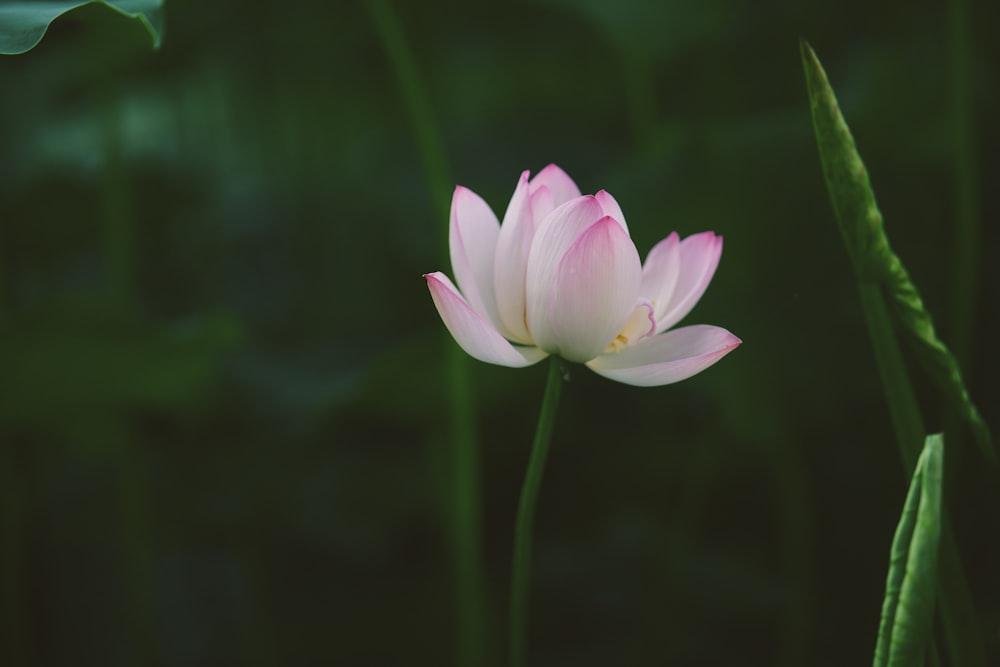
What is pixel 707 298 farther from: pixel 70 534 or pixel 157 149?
pixel 157 149

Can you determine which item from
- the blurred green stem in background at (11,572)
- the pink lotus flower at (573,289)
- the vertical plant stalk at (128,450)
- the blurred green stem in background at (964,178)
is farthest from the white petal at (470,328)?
the blurred green stem in background at (11,572)

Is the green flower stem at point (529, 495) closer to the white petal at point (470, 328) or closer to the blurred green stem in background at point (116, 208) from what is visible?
the white petal at point (470, 328)

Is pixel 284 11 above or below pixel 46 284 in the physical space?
above

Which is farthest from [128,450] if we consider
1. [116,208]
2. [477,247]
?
[477,247]

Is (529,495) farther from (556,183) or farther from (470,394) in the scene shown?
(470,394)

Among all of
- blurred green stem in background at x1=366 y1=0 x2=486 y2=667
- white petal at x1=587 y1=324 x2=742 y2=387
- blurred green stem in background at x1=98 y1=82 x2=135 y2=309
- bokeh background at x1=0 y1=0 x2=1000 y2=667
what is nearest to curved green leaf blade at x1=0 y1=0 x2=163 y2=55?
bokeh background at x1=0 y1=0 x2=1000 y2=667

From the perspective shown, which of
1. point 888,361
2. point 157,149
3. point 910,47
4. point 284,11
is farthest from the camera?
point 157,149

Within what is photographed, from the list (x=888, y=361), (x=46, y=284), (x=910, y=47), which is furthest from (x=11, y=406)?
(x=910, y=47)
